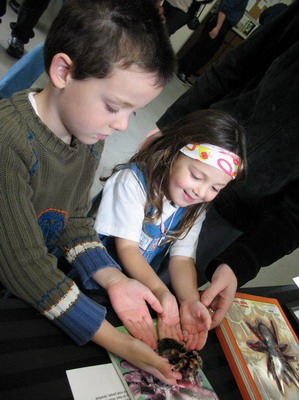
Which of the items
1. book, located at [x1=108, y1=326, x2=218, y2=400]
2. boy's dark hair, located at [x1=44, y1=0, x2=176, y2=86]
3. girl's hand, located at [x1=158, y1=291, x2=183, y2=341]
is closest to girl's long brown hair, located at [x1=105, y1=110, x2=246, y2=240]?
girl's hand, located at [x1=158, y1=291, x2=183, y2=341]

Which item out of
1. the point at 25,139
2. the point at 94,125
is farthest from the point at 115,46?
the point at 25,139

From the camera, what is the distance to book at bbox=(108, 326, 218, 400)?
60 cm

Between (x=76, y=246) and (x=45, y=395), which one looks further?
(x=76, y=246)

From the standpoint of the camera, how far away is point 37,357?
21.8 inches

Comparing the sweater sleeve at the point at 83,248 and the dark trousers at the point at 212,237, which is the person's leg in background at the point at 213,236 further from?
the sweater sleeve at the point at 83,248

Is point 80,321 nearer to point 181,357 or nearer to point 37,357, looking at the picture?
point 37,357

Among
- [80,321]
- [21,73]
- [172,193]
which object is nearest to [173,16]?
[21,73]

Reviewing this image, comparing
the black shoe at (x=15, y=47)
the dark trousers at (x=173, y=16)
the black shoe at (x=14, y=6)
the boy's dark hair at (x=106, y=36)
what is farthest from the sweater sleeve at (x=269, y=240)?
the black shoe at (x=14, y=6)

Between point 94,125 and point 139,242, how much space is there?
530mm

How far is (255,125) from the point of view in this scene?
109 cm

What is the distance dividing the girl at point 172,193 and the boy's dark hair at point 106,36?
429 mm

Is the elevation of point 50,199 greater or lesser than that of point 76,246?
greater

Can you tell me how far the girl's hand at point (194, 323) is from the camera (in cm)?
78

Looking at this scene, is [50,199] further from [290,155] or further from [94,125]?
[290,155]
